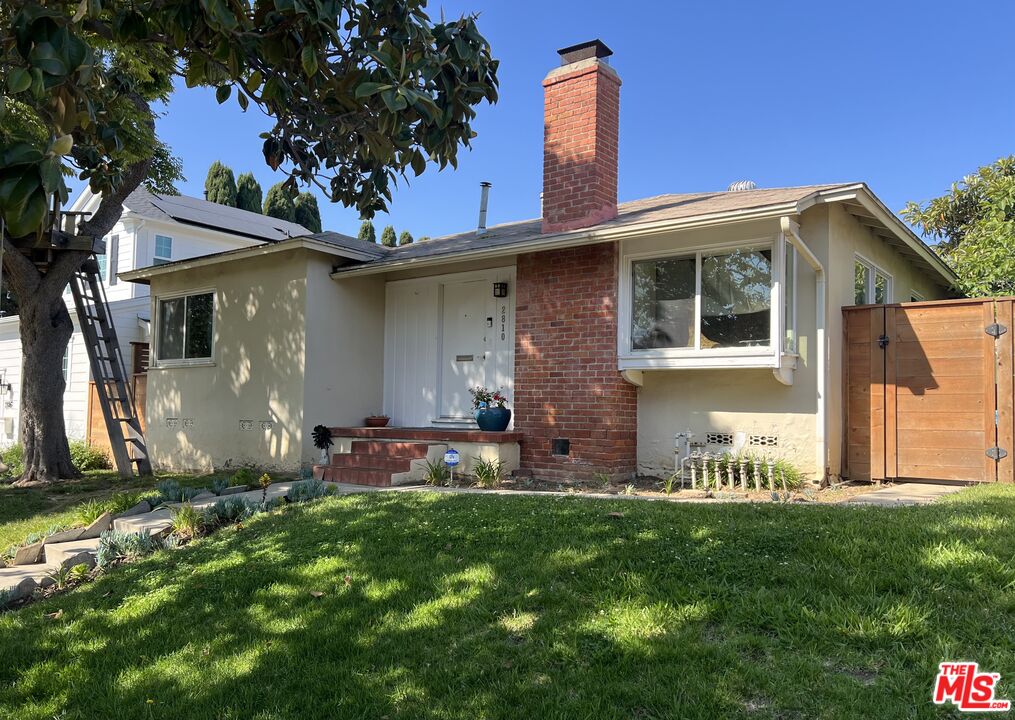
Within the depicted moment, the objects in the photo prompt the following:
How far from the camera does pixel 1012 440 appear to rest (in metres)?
7.25

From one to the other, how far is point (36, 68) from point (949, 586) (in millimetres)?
4673

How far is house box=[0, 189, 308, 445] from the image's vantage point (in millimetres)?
15883

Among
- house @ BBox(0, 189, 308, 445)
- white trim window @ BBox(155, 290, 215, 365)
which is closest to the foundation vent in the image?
white trim window @ BBox(155, 290, 215, 365)

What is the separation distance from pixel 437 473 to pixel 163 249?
16.1 m

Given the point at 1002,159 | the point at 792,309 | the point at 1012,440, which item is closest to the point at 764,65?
the point at 1002,159

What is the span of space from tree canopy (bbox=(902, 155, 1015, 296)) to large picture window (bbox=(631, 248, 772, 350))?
6218 mm

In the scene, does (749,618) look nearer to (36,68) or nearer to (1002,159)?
(36,68)

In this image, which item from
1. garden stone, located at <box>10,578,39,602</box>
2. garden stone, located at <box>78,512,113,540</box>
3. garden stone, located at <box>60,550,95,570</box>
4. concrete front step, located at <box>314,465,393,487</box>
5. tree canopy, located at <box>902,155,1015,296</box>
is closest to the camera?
garden stone, located at <box>10,578,39,602</box>

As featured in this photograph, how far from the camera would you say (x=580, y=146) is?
30.7 feet

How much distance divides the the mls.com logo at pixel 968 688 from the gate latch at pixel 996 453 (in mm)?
5453

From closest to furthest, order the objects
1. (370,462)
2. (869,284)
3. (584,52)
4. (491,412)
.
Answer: (370,462) → (491,412) → (869,284) → (584,52)

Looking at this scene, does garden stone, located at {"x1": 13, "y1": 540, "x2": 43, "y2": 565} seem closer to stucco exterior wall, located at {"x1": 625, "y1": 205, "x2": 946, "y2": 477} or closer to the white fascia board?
the white fascia board

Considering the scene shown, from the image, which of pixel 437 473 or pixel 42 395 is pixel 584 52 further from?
pixel 42 395

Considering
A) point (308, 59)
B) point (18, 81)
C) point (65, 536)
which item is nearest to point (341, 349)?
point (65, 536)
